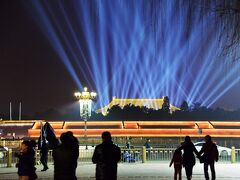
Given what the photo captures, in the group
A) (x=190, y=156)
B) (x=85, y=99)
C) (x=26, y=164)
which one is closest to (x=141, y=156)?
(x=85, y=99)

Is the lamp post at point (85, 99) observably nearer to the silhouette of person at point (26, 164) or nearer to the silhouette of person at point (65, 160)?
the silhouette of person at point (26, 164)

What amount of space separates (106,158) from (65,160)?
74 centimetres

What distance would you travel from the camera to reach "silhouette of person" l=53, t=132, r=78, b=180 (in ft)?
29.0

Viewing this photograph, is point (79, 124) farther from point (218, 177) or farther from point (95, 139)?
point (218, 177)

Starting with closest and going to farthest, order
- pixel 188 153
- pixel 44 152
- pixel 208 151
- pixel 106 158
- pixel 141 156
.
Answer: pixel 106 158 → pixel 188 153 → pixel 208 151 → pixel 44 152 → pixel 141 156

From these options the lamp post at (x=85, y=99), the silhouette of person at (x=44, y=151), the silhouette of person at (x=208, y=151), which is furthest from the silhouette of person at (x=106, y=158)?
the lamp post at (x=85, y=99)

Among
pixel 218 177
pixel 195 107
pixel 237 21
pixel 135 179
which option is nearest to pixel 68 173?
pixel 237 21

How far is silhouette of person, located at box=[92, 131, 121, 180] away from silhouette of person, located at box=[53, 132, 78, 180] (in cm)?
47

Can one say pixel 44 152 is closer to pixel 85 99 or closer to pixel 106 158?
pixel 106 158

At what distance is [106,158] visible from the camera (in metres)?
9.08

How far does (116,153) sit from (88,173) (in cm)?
1150

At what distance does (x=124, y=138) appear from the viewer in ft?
163

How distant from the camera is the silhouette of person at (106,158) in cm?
907

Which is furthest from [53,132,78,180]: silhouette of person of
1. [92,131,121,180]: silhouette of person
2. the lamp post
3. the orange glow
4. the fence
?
the orange glow
